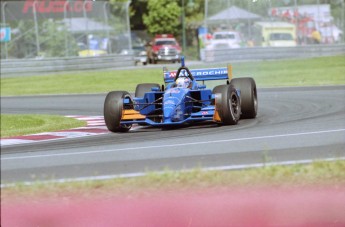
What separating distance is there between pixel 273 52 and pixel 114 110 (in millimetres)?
1859

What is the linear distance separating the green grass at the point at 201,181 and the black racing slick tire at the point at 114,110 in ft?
3.33

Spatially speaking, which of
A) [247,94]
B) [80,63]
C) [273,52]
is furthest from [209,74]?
[273,52]

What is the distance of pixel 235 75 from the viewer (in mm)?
4148

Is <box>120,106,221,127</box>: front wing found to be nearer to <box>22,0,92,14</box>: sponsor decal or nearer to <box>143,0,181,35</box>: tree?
<box>143,0,181,35</box>: tree

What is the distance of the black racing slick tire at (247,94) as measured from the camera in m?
4.38

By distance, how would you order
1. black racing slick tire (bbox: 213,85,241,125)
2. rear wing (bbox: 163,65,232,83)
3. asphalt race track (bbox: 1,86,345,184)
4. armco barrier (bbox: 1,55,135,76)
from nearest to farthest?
1. asphalt race track (bbox: 1,86,345,184)
2. armco barrier (bbox: 1,55,135,76)
3. rear wing (bbox: 163,65,232,83)
4. black racing slick tire (bbox: 213,85,241,125)

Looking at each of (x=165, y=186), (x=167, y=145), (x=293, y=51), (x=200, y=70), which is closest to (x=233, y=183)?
(x=165, y=186)

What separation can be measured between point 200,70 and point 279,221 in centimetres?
170

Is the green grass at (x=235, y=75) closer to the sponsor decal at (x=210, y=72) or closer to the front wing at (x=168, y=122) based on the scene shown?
the sponsor decal at (x=210, y=72)

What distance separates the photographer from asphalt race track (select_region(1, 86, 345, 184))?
2244mm

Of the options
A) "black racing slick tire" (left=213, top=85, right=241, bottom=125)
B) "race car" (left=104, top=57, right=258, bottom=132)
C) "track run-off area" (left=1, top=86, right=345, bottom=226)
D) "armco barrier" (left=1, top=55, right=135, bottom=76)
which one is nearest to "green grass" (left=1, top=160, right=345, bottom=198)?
"track run-off area" (left=1, top=86, right=345, bottom=226)

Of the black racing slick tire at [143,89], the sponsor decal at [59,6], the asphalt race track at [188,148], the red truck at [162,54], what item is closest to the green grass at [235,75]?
the black racing slick tire at [143,89]

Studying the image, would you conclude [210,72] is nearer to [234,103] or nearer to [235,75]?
[235,75]

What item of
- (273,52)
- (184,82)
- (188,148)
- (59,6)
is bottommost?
(188,148)
